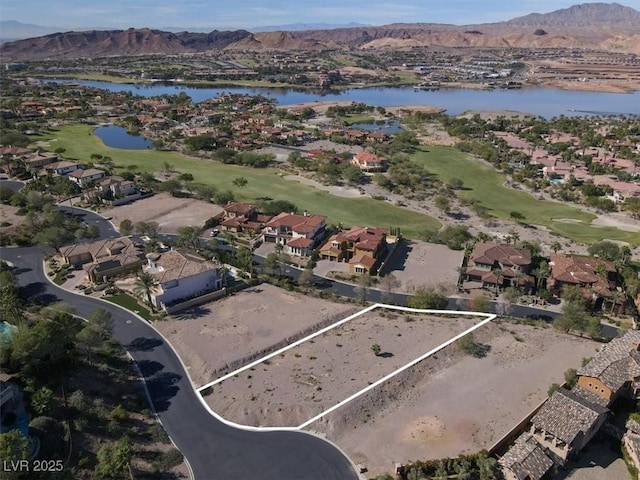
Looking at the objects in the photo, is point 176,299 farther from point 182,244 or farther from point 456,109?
point 456,109

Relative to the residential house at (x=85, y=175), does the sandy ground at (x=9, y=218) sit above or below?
below

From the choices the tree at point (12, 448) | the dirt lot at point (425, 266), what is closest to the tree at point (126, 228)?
the dirt lot at point (425, 266)

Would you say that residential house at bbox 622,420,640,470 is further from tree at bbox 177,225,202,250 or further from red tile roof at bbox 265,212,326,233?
tree at bbox 177,225,202,250

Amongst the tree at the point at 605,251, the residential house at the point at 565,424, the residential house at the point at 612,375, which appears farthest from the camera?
the tree at the point at 605,251

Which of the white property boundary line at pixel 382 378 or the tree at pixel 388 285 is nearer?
the white property boundary line at pixel 382 378

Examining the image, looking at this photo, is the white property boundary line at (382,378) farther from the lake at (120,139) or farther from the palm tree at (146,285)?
the lake at (120,139)

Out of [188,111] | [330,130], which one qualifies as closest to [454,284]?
[330,130]

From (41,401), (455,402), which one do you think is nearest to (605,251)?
(455,402)
